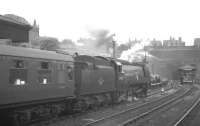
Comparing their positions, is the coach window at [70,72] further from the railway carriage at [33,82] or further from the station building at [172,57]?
the station building at [172,57]

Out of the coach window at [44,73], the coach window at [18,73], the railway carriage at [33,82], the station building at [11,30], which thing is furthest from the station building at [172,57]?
the coach window at [18,73]

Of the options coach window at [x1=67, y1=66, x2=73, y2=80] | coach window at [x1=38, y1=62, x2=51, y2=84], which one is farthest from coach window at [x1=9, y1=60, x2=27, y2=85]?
coach window at [x1=67, y1=66, x2=73, y2=80]

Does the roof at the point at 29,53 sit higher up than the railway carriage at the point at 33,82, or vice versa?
the roof at the point at 29,53

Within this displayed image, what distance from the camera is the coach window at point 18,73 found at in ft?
35.7

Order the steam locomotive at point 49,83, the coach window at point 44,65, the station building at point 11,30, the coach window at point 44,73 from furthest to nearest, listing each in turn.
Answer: the station building at point 11,30
the coach window at point 44,65
the coach window at point 44,73
the steam locomotive at point 49,83

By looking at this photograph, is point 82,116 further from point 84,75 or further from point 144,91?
point 144,91

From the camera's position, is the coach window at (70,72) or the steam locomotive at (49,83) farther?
the coach window at (70,72)

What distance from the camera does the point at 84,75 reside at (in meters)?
16.6

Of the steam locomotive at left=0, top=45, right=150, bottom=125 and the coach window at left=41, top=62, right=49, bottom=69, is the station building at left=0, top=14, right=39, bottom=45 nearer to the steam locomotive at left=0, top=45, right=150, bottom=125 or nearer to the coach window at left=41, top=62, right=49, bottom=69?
the steam locomotive at left=0, top=45, right=150, bottom=125

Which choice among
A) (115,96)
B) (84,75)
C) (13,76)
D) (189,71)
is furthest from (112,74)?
(189,71)

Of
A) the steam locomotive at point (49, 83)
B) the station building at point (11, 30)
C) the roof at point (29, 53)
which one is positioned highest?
the station building at point (11, 30)

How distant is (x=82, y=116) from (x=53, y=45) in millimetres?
36984

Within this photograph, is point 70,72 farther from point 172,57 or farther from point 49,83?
point 172,57

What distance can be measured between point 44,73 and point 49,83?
24.6 inches
